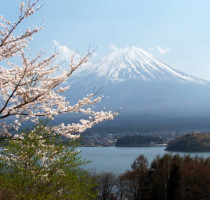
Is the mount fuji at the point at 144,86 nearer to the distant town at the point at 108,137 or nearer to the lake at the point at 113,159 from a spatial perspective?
the distant town at the point at 108,137

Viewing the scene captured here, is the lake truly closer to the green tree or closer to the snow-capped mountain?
the green tree

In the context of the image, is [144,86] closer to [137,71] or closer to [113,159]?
[137,71]

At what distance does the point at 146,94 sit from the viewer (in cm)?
12431

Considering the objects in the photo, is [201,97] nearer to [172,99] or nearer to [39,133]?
[172,99]

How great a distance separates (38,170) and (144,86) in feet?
402

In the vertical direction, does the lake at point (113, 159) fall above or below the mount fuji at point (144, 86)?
below

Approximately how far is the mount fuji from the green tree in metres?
106

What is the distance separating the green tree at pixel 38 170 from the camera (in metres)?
3.72

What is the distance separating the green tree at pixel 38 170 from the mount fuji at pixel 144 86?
106 metres

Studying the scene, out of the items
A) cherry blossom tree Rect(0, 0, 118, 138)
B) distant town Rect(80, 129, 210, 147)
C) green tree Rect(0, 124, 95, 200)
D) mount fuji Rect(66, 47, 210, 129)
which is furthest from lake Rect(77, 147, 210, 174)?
mount fuji Rect(66, 47, 210, 129)

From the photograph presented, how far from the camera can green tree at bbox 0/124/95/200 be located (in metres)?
3.72

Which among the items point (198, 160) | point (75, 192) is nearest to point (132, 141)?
point (198, 160)

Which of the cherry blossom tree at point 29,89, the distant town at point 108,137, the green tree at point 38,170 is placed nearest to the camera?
the cherry blossom tree at point 29,89

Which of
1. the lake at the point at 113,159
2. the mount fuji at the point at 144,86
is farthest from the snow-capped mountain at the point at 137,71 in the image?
the lake at the point at 113,159
